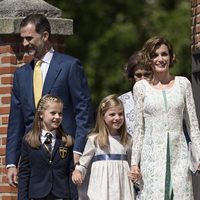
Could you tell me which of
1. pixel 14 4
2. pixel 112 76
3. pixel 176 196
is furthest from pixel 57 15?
pixel 112 76

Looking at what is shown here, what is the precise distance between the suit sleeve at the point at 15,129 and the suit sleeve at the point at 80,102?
0.48 metres

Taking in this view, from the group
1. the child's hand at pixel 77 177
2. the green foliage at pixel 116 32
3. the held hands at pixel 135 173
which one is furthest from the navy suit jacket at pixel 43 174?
the green foliage at pixel 116 32

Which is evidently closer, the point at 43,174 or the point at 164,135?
the point at 164,135

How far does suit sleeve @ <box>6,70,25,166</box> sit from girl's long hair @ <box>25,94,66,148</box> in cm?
27

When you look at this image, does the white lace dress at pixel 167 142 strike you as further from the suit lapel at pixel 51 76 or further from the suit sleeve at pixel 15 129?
the suit sleeve at pixel 15 129

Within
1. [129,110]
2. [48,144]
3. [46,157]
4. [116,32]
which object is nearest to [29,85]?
[48,144]

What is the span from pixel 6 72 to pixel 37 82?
1105 mm

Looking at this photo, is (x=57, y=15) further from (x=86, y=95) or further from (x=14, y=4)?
(x=86, y=95)

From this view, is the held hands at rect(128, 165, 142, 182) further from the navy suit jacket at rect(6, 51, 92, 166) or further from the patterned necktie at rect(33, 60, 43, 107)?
the patterned necktie at rect(33, 60, 43, 107)

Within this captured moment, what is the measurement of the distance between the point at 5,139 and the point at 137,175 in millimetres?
2058

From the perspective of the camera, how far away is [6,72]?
11.3 meters

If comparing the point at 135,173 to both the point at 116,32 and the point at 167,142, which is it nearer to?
the point at 167,142

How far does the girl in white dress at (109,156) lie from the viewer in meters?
10.1

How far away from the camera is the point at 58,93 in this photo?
10195 millimetres
